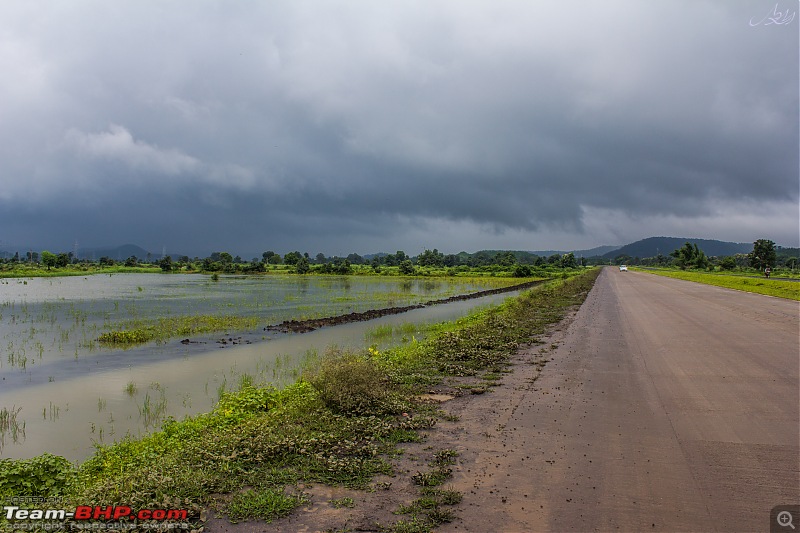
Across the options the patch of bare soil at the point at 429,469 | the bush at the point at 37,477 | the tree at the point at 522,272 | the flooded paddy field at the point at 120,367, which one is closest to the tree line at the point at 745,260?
the tree at the point at 522,272

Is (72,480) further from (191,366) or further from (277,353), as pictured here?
(277,353)

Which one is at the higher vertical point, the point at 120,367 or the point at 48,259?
the point at 48,259

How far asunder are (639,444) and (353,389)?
474 centimetres

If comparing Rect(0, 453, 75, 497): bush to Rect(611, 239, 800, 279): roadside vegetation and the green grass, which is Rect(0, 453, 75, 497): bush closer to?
the green grass

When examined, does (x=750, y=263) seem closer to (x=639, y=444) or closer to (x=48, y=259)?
(x=639, y=444)

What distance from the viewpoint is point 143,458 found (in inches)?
254

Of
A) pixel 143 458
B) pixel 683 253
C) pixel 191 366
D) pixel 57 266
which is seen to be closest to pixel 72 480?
pixel 143 458

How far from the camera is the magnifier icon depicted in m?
4.51

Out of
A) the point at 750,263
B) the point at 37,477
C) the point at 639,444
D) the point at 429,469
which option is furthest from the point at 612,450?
the point at 750,263

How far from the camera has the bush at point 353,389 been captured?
823 centimetres

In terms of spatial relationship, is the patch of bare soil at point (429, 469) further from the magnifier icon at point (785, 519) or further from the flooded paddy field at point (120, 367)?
the flooded paddy field at point (120, 367)

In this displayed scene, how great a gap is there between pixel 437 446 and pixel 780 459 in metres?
4.51

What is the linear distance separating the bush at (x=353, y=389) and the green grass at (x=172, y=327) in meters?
13.8

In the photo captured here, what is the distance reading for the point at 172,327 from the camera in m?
22.6
